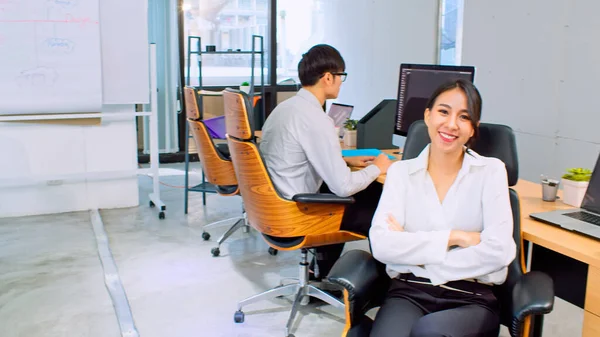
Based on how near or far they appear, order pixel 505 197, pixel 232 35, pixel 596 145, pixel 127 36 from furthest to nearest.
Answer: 1. pixel 232 35
2. pixel 127 36
3. pixel 596 145
4. pixel 505 197

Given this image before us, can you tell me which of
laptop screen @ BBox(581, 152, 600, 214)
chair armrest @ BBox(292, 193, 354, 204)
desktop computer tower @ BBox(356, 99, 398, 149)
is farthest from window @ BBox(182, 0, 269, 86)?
laptop screen @ BBox(581, 152, 600, 214)

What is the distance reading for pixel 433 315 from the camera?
5.85 ft

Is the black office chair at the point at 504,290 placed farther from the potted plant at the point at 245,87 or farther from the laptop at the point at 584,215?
the potted plant at the point at 245,87

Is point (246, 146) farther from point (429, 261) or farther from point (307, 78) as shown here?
point (429, 261)

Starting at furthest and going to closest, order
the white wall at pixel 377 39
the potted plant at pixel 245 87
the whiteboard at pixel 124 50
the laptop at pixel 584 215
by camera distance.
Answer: the potted plant at pixel 245 87 → the white wall at pixel 377 39 → the whiteboard at pixel 124 50 → the laptop at pixel 584 215

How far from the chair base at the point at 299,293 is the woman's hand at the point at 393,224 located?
100 centimetres

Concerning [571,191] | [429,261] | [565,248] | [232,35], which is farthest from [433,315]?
[232,35]

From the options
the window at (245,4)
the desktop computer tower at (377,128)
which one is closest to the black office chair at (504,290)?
the desktop computer tower at (377,128)

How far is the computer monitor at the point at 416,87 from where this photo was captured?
10.00 ft

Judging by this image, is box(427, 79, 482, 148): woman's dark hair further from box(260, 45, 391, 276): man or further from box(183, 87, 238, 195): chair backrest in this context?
box(183, 87, 238, 195): chair backrest

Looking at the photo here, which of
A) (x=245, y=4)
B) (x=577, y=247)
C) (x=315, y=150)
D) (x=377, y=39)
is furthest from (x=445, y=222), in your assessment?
(x=245, y=4)

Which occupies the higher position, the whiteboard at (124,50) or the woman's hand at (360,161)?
the whiteboard at (124,50)

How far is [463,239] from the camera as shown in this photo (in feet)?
6.12

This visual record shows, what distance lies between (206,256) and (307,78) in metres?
1.47
